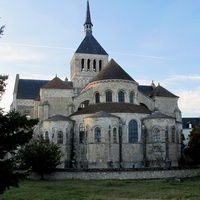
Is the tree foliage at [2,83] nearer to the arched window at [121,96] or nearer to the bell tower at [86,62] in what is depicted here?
the arched window at [121,96]

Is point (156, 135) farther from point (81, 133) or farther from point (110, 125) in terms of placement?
point (81, 133)

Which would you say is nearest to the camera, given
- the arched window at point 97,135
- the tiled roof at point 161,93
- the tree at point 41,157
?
the tree at point 41,157

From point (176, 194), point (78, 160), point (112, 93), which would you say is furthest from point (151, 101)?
point (176, 194)

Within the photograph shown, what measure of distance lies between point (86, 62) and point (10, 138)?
161 ft

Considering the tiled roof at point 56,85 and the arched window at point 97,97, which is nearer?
the arched window at point 97,97

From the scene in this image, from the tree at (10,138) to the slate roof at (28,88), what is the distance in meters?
44.5

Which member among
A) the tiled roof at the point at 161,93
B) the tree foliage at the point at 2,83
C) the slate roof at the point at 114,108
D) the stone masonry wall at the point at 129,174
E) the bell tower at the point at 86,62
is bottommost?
the stone masonry wall at the point at 129,174

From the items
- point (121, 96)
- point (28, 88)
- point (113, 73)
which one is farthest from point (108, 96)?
point (28, 88)

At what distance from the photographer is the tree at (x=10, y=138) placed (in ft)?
39.0

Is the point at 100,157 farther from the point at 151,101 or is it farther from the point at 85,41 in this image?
the point at 85,41

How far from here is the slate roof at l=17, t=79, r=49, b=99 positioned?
5649 centimetres

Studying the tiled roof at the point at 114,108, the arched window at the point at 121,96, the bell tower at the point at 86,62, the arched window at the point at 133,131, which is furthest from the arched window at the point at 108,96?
the bell tower at the point at 86,62

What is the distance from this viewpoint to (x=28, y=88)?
5816 cm

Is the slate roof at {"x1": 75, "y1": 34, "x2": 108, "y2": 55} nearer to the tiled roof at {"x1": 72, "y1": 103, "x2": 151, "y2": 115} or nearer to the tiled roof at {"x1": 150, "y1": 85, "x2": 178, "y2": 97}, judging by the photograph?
the tiled roof at {"x1": 150, "y1": 85, "x2": 178, "y2": 97}
